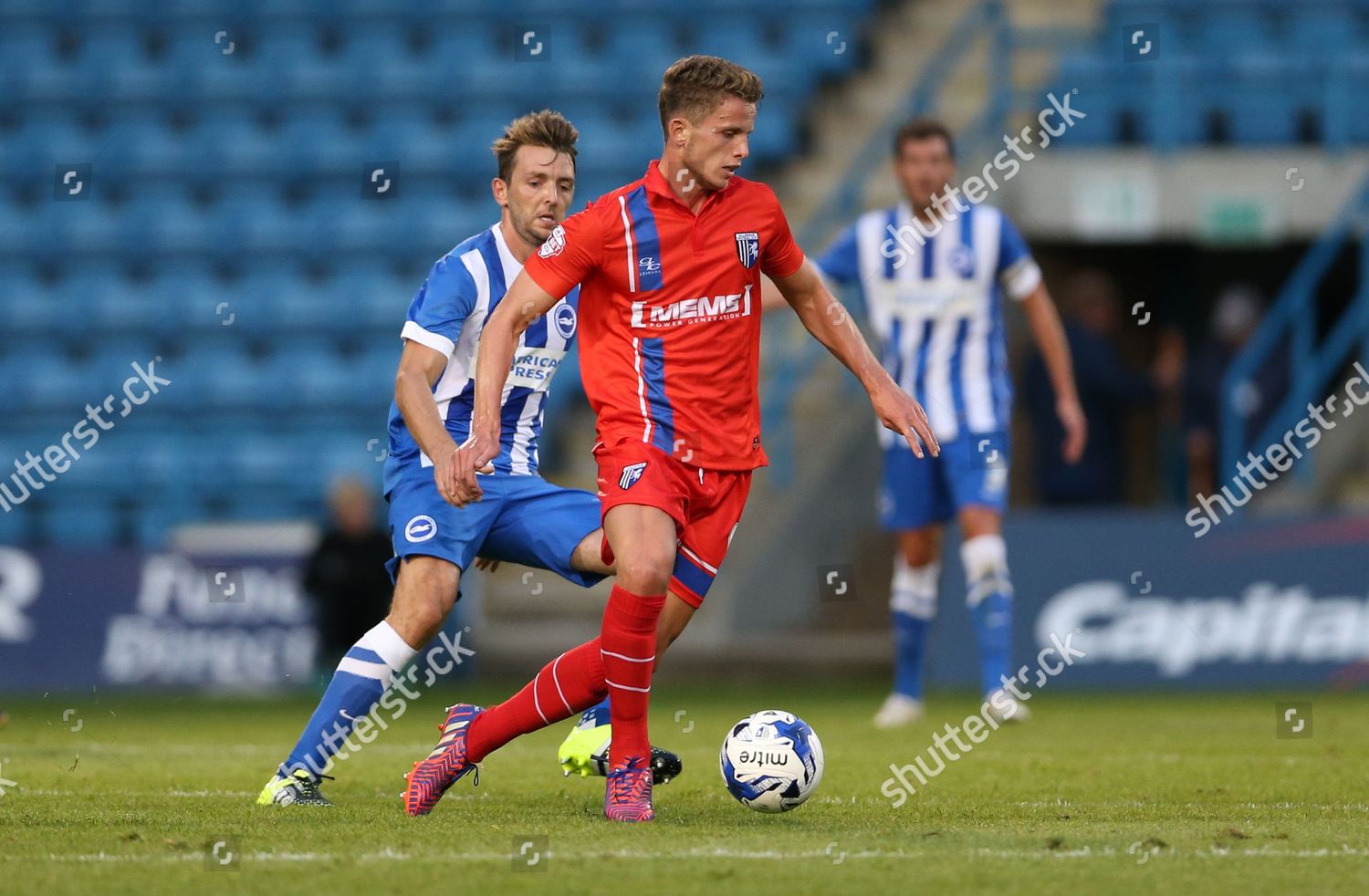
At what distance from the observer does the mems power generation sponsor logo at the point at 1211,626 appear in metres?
11.5

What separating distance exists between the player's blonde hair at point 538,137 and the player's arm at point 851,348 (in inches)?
37.0

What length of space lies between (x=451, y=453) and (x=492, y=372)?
265 mm

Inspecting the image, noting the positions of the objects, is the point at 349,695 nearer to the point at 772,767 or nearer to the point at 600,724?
the point at 600,724

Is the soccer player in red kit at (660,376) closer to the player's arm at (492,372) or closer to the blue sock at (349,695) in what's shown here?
the player's arm at (492,372)

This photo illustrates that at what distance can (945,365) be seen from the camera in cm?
928

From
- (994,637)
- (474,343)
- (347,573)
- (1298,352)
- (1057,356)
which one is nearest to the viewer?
(474,343)

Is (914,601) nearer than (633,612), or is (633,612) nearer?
(633,612)

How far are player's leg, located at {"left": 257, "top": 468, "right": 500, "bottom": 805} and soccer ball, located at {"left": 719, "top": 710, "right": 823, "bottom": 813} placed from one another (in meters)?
1.00

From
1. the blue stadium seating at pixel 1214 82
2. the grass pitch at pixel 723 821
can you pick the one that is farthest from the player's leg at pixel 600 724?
the blue stadium seating at pixel 1214 82

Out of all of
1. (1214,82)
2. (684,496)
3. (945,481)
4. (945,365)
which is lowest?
(684,496)

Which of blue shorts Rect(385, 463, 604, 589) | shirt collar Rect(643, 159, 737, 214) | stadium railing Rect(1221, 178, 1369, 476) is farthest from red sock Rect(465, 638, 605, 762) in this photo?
stadium railing Rect(1221, 178, 1369, 476)

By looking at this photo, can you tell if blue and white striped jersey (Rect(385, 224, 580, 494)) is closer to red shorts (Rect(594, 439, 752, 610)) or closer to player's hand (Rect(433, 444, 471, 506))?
red shorts (Rect(594, 439, 752, 610))

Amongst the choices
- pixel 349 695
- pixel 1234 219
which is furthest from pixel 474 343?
pixel 1234 219

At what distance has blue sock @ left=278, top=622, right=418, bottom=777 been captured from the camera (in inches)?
225
